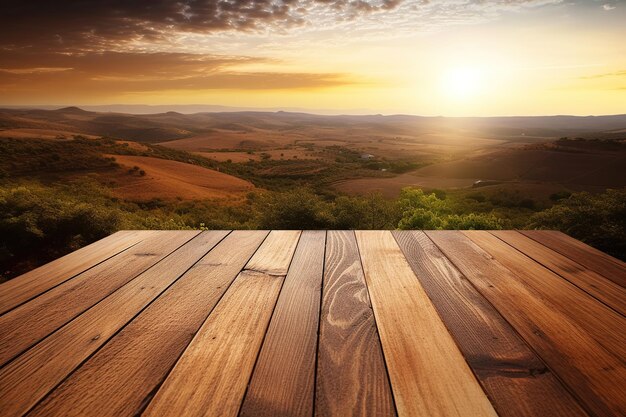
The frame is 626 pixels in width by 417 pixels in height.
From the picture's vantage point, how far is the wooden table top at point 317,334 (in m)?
0.91

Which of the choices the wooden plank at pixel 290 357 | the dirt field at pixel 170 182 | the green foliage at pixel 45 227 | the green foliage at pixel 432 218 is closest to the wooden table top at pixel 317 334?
the wooden plank at pixel 290 357

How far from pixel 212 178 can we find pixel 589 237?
28.9m

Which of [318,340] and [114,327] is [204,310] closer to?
[114,327]

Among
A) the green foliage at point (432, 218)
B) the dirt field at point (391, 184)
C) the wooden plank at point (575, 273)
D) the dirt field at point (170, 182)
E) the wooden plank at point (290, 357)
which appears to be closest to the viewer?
the wooden plank at point (290, 357)

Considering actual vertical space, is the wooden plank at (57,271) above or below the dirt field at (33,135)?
above

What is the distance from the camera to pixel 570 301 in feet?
4.89

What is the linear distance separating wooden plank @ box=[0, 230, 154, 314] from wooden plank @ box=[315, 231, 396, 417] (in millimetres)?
1304

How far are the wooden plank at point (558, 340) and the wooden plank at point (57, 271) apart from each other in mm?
1994

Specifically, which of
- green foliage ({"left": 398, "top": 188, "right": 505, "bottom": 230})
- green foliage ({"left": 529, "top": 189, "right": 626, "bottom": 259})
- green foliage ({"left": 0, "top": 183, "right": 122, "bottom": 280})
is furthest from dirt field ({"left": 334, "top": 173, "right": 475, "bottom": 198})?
green foliage ({"left": 0, "top": 183, "right": 122, "bottom": 280})

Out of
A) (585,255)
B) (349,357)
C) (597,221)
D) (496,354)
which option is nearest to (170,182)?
(597,221)

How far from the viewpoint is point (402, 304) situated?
4.71 ft

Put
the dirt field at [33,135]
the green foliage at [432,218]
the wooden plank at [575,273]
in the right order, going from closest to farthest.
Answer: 1. the wooden plank at [575,273]
2. the green foliage at [432,218]
3. the dirt field at [33,135]

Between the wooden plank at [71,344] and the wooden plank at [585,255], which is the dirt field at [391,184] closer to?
the wooden plank at [585,255]

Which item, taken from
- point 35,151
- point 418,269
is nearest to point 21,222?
point 418,269
